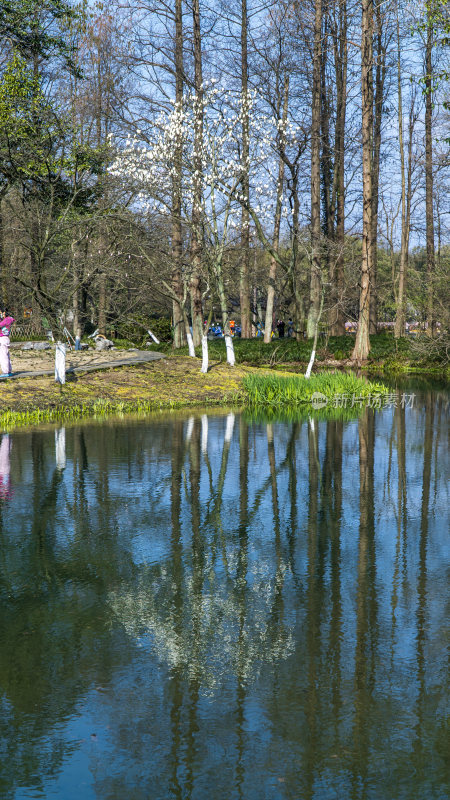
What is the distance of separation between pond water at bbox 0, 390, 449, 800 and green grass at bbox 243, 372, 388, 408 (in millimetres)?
10726

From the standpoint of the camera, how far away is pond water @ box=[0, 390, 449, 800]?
3.90m

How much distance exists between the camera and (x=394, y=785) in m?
3.73

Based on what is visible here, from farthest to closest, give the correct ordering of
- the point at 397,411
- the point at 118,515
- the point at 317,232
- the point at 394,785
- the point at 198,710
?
the point at 317,232
the point at 397,411
the point at 118,515
the point at 198,710
the point at 394,785

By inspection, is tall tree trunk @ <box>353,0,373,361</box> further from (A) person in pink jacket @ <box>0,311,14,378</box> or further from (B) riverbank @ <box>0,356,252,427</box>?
(A) person in pink jacket @ <box>0,311,14,378</box>

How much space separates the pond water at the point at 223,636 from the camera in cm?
390

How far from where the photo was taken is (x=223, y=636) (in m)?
5.45

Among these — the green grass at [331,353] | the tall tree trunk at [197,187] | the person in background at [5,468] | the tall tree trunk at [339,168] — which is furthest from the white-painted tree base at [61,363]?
the tall tree trunk at [339,168]

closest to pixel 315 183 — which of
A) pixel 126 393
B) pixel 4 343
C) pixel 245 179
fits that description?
pixel 245 179

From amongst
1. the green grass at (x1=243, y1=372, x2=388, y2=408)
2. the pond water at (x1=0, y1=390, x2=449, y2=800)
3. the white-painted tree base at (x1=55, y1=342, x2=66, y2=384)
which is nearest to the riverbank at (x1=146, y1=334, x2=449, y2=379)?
the green grass at (x1=243, y1=372, x2=388, y2=408)

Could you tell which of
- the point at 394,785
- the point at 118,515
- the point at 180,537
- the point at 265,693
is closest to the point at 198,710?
the point at 265,693

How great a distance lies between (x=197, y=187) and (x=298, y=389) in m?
10.0

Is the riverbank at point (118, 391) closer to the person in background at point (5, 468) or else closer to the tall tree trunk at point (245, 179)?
the person in background at point (5, 468)

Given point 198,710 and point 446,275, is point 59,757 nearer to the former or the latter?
point 198,710

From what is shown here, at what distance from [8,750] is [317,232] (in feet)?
125
